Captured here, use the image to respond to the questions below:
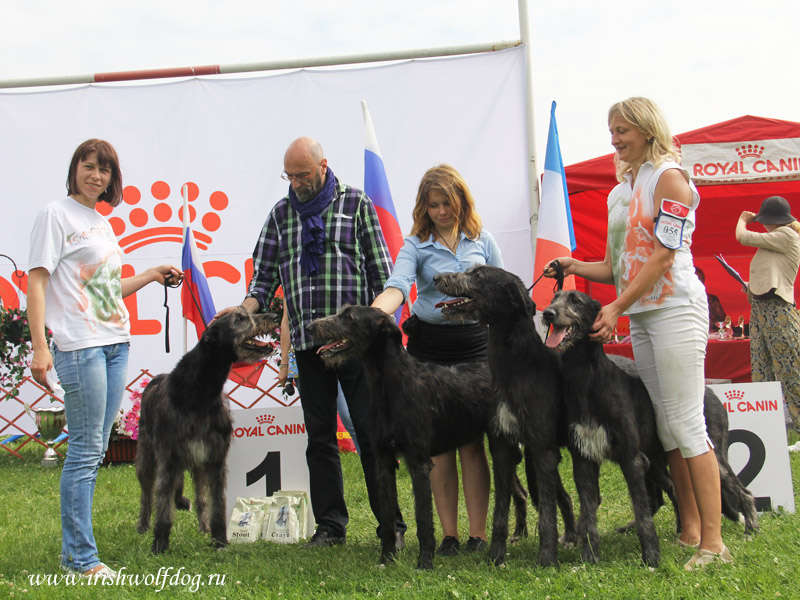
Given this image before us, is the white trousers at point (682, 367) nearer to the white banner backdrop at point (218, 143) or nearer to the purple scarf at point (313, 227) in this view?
the purple scarf at point (313, 227)

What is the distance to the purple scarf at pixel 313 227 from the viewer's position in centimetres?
388

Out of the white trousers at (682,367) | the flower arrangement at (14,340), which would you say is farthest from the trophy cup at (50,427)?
the white trousers at (682,367)

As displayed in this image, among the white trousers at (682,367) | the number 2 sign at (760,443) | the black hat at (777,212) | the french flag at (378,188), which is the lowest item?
the number 2 sign at (760,443)

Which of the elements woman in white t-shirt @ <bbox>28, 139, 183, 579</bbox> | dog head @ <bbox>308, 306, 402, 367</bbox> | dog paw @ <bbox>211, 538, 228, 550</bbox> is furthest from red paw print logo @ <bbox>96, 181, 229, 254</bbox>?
dog head @ <bbox>308, 306, 402, 367</bbox>

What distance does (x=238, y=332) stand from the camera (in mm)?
3916

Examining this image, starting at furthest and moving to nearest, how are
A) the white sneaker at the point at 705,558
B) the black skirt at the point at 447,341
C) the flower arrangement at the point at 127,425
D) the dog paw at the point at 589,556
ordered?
1. the flower arrangement at the point at 127,425
2. the black skirt at the point at 447,341
3. the dog paw at the point at 589,556
4. the white sneaker at the point at 705,558

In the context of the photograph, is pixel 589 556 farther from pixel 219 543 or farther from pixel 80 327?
pixel 80 327

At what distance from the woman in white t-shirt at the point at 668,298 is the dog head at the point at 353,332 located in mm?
1025

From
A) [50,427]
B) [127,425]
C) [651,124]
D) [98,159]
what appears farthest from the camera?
[50,427]

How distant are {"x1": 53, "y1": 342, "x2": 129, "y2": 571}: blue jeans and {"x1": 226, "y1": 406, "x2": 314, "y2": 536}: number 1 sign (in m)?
1.31

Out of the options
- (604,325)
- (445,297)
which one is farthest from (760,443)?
(445,297)

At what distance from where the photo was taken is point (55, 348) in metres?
3.37

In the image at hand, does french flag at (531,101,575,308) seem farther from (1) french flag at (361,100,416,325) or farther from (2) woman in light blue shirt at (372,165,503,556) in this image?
(2) woman in light blue shirt at (372,165,503,556)

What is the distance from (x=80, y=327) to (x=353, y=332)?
4.49 feet
